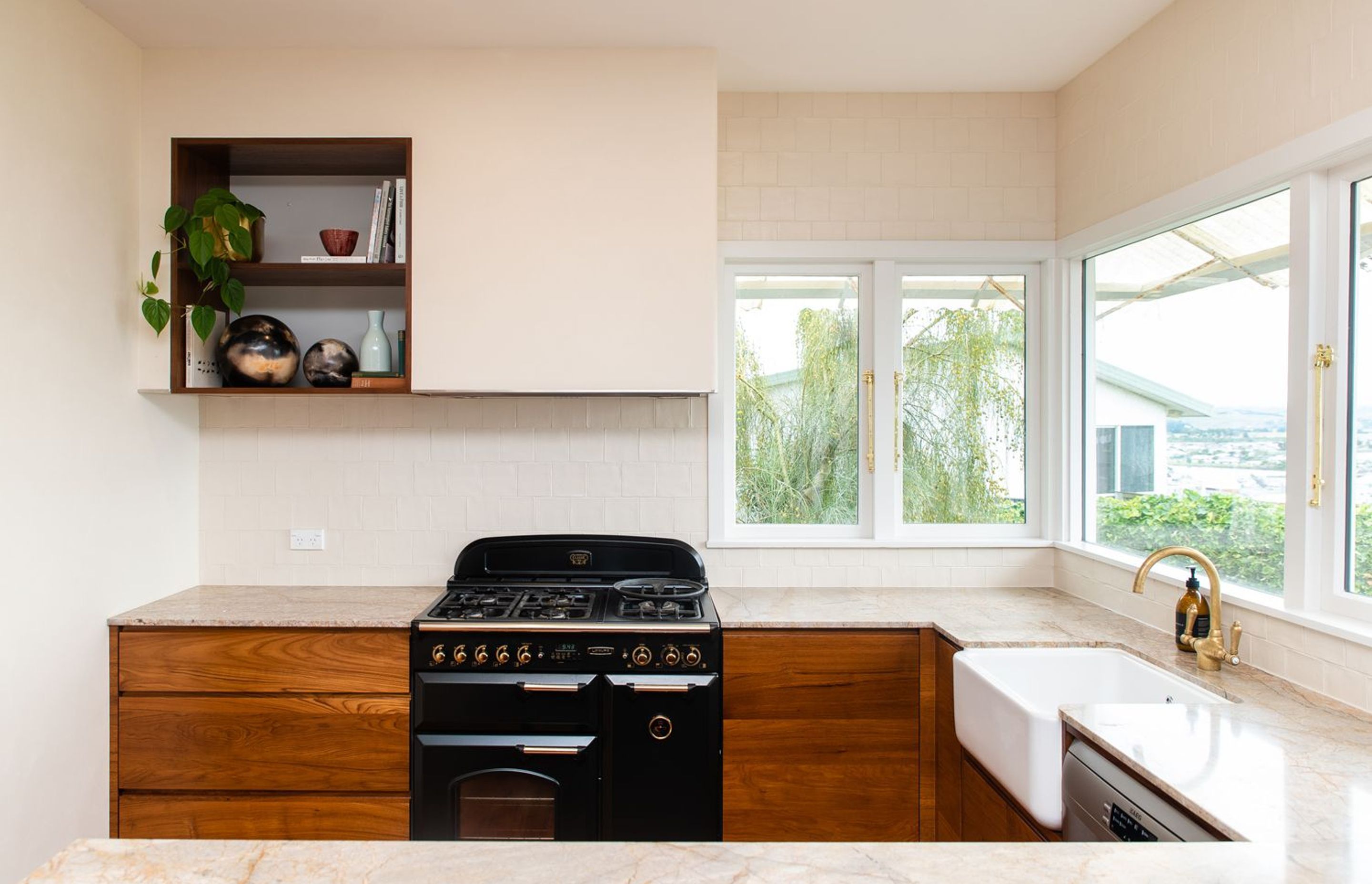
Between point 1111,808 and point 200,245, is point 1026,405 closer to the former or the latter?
point 1111,808

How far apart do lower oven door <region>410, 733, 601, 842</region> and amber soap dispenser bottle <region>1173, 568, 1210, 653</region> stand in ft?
5.43

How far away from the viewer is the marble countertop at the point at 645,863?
89 centimetres

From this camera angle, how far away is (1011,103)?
3.00 metres

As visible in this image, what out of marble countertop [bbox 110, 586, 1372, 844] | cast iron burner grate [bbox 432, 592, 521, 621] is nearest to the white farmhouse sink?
marble countertop [bbox 110, 586, 1372, 844]

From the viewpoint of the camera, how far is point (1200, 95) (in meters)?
2.22

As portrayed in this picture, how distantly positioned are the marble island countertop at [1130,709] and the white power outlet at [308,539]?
16 cm

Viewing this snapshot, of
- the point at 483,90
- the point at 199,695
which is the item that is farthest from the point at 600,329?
the point at 199,695

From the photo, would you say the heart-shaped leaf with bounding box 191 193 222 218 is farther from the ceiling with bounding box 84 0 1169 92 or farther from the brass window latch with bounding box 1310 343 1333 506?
the brass window latch with bounding box 1310 343 1333 506

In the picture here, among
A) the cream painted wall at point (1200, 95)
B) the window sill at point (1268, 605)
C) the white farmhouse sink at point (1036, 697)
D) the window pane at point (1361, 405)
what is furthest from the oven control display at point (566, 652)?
the cream painted wall at point (1200, 95)

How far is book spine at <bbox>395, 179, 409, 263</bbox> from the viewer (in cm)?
265

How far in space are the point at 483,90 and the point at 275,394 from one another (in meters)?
1.27

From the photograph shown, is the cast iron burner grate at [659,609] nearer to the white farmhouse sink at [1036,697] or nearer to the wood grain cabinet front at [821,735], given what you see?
the wood grain cabinet front at [821,735]

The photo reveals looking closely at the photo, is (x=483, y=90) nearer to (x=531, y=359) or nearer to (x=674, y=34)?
(x=674, y=34)

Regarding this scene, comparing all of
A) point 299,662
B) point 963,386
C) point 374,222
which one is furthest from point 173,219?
point 963,386
